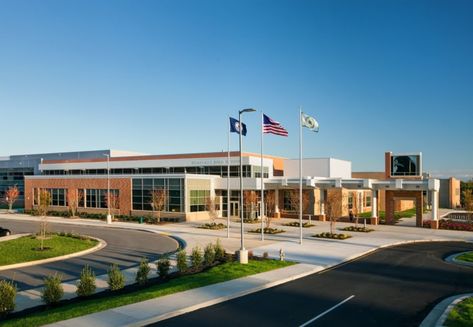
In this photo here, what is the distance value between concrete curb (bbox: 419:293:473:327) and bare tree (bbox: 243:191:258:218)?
1213 inches

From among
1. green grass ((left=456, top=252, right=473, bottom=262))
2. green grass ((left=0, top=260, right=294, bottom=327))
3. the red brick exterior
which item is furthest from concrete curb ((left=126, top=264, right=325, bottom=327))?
the red brick exterior

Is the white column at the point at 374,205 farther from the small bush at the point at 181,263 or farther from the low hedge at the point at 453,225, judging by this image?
the small bush at the point at 181,263

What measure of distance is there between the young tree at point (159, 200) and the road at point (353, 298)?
2685cm

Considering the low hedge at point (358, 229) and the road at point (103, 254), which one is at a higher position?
the road at point (103, 254)

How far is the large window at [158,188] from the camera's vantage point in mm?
48219

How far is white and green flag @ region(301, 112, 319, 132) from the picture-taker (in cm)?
2981

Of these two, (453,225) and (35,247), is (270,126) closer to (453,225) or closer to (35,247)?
(35,247)

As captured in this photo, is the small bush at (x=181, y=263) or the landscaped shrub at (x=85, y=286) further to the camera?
the small bush at (x=181, y=263)

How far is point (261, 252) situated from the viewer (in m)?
26.8

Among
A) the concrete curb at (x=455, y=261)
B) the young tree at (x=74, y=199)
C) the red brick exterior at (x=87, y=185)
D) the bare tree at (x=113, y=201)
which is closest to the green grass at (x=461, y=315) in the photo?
the concrete curb at (x=455, y=261)

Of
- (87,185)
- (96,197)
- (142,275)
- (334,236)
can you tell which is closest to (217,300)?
(142,275)

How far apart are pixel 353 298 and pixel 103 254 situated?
1619 centimetres

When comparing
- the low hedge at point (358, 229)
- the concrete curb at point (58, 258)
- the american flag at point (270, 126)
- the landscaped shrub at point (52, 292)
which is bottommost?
the low hedge at point (358, 229)

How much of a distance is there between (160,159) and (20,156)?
43.4m
